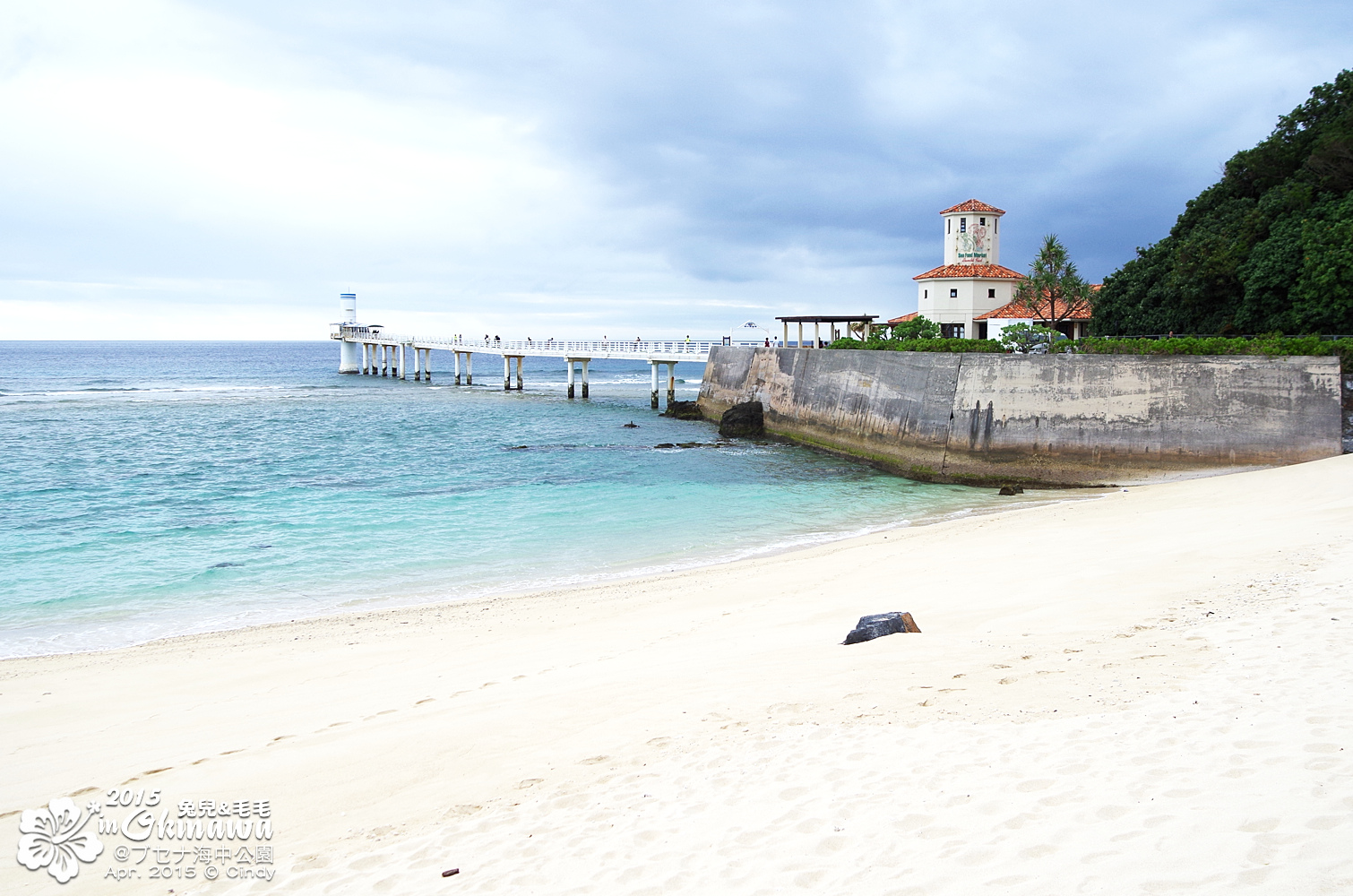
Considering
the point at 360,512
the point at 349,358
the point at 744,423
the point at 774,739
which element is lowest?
the point at 360,512

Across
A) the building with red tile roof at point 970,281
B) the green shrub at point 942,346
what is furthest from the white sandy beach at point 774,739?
the building with red tile roof at point 970,281

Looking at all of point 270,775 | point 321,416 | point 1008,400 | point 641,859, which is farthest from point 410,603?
point 321,416

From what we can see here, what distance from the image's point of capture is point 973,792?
178 inches

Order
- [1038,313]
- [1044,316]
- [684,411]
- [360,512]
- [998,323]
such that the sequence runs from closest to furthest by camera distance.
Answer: [360,512], [1038,313], [1044,316], [998,323], [684,411]

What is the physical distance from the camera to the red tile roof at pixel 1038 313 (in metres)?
38.0

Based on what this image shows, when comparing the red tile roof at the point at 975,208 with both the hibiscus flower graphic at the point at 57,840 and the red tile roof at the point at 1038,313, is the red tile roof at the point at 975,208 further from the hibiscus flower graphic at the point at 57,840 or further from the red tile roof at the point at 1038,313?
the hibiscus flower graphic at the point at 57,840

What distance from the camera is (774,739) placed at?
5719 millimetres

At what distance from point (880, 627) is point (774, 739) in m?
2.95

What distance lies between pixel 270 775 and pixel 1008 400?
78.3 feet

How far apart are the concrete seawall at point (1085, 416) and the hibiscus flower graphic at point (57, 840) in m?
23.3

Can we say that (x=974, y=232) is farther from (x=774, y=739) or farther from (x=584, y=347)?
(x=774, y=739)

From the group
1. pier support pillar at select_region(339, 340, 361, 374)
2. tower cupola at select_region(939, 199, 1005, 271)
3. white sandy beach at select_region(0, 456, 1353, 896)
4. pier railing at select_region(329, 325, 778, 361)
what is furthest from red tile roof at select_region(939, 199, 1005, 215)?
pier support pillar at select_region(339, 340, 361, 374)

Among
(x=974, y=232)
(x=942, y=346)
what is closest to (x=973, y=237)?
(x=974, y=232)

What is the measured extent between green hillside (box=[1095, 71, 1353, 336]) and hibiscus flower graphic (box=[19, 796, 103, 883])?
3030 cm
